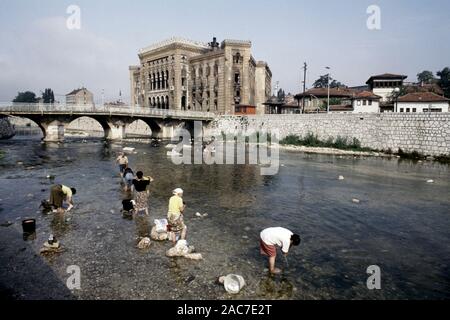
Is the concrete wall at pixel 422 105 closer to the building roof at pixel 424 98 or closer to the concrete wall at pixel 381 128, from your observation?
the building roof at pixel 424 98

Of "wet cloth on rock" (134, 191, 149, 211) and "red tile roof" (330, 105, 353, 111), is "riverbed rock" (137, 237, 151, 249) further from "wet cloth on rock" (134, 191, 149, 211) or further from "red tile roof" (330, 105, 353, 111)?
"red tile roof" (330, 105, 353, 111)

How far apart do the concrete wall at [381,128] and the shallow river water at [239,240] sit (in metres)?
14.1

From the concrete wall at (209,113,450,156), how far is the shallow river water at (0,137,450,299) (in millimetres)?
14065

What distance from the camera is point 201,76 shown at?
70500 mm

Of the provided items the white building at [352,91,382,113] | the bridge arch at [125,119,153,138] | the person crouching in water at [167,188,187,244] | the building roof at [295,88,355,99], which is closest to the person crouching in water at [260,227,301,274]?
the person crouching in water at [167,188,187,244]

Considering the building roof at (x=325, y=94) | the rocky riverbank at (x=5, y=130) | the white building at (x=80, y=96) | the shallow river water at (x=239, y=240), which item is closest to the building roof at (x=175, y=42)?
the building roof at (x=325, y=94)

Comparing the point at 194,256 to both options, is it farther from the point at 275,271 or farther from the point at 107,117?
the point at 107,117

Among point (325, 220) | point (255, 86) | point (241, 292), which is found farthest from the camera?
point (255, 86)

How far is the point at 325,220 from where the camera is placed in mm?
11914

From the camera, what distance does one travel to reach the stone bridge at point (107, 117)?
140 feet

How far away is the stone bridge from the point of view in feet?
140

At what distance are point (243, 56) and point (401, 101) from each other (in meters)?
32.8

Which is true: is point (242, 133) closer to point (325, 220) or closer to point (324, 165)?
point (324, 165)
